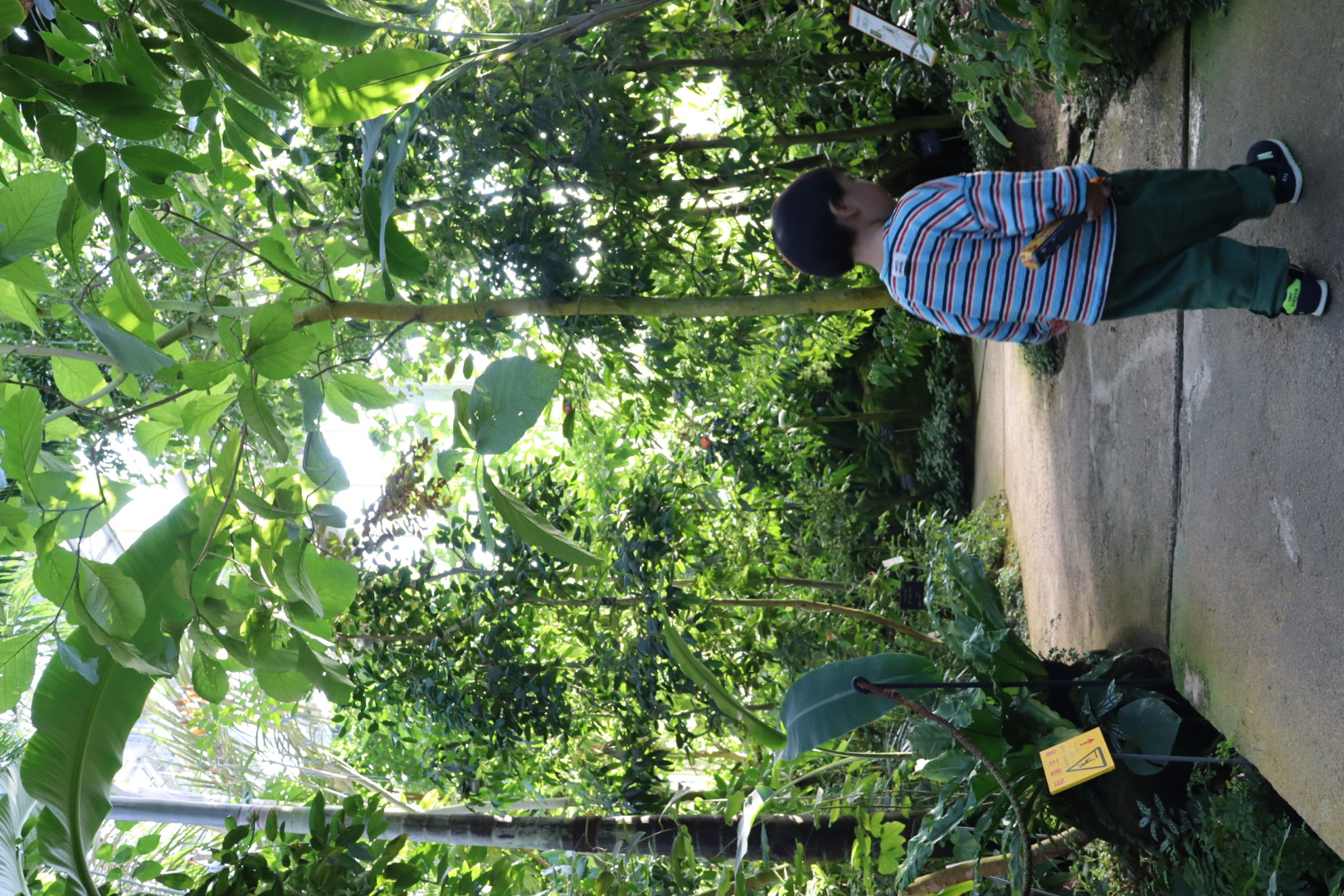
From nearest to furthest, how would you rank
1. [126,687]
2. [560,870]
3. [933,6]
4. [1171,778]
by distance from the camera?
[126,687]
[933,6]
[1171,778]
[560,870]

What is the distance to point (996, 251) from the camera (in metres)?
2.17

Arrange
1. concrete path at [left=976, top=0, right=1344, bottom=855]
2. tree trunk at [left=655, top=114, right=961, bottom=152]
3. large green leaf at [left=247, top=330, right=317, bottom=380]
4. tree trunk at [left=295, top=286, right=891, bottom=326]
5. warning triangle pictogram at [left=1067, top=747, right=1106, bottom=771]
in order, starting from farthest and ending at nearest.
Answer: tree trunk at [left=655, top=114, right=961, bottom=152]
tree trunk at [left=295, top=286, right=891, bottom=326]
warning triangle pictogram at [left=1067, top=747, right=1106, bottom=771]
concrete path at [left=976, top=0, right=1344, bottom=855]
large green leaf at [left=247, top=330, right=317, bottom=380]

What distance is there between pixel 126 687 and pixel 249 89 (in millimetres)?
1461

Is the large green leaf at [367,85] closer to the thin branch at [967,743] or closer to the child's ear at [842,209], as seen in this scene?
the child's ear at [842,209]

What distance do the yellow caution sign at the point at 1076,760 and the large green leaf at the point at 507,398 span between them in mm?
1661

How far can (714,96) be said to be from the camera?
433cm

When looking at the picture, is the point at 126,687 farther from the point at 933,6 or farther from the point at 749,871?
the point at 933,6

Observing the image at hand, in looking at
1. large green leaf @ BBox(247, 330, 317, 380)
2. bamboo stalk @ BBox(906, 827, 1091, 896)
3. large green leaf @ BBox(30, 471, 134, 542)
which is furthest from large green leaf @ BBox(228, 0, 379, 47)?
bamboo stalk @ BBox(906, 827, 1091, 896)

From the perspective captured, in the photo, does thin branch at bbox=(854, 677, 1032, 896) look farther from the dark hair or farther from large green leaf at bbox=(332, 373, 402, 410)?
large green leaf at bbox=(332, 373, 402, 410)

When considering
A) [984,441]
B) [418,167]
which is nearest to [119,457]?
[418,167]

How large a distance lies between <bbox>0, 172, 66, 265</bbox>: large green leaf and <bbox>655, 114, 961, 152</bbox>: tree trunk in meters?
2.26

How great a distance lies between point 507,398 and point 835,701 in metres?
1.58

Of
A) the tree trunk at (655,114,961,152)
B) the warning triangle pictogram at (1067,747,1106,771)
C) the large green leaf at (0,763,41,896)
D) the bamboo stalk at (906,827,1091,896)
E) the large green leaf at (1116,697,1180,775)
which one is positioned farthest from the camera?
the tree trunk at (655,114,961,152)

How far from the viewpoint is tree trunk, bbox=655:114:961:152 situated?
138 inches
